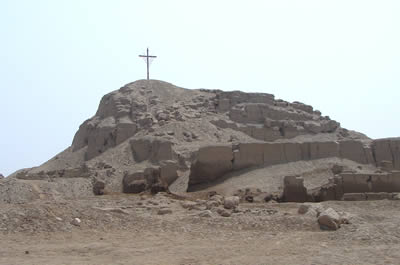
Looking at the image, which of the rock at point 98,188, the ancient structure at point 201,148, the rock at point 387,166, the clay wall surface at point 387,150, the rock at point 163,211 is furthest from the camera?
the clay wall surface at point 387,150

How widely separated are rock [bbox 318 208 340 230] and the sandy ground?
153 mm

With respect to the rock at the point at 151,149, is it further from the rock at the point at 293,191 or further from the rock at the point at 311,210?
the rock at the point at 311,210

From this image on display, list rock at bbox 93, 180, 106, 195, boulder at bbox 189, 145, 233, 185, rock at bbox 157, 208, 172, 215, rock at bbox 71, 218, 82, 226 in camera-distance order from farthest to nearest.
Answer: rock at bbox 93, 180, 106, 195
boulder at bbox 189, 145, 233, 185
rock at bbox 157, 208, 172, 215
rock at bbox 71, 218, 82, 226

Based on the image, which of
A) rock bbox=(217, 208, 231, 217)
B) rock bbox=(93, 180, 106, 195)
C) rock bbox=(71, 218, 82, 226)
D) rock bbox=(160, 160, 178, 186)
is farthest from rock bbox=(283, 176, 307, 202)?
rock bbox=(93, 180, 106, 195)

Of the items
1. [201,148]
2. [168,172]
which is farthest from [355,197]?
[168,172]

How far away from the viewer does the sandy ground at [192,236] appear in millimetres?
8047

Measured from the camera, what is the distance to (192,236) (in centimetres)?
1009

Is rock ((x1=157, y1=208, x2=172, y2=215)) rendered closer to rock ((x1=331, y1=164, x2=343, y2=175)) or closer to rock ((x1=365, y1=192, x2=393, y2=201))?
rock ((x1=365, y1=192, x2=393, y2=201))

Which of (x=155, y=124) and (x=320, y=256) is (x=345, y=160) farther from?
(x=320, y=256)

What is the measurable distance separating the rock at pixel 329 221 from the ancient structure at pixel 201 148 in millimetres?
3920

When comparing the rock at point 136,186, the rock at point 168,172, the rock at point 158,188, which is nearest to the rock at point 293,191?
the rock at point 158,188

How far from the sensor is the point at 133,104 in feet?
105

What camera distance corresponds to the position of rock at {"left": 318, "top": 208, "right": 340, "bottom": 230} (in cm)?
1033

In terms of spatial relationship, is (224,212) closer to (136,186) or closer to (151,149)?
(136,186)
